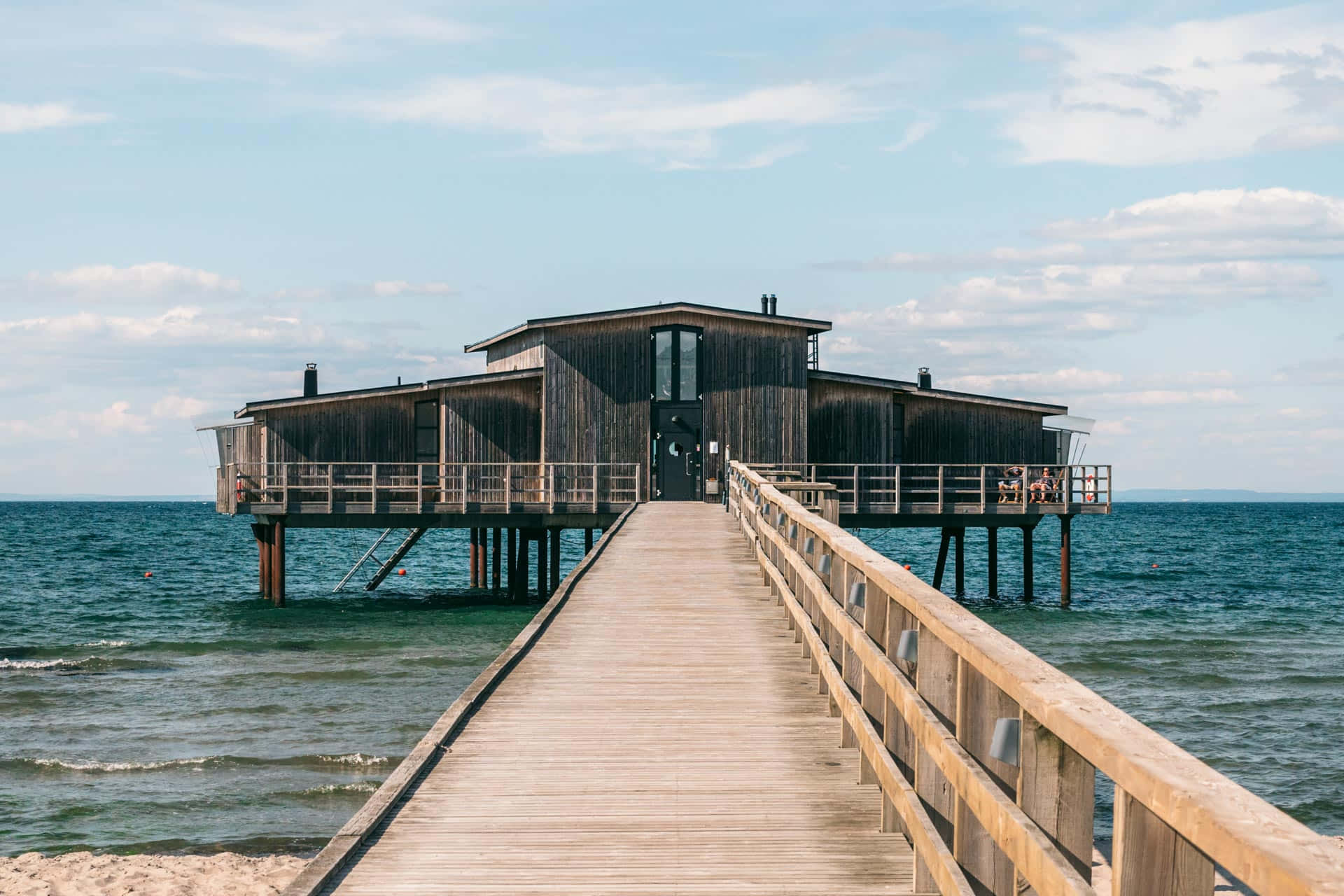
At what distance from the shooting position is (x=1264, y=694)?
2197 cm

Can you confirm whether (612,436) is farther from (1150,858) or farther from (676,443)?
(1150,858)

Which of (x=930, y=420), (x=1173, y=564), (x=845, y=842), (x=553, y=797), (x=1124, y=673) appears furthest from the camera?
(x=1173, y=564)

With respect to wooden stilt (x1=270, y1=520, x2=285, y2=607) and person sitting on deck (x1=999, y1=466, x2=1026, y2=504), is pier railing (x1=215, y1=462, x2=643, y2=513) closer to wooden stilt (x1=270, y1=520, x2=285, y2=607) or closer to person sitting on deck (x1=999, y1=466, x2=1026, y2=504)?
wooden stilt (x1=270, y1=520, x2=285, y2=607)

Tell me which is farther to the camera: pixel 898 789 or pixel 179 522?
pixel 179 522

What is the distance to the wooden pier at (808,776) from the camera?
254 cm

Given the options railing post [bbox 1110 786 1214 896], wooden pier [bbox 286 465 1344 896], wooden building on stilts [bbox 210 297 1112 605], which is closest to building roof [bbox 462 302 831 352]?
wooden building on stilts [bbox 210 297 1112 605]

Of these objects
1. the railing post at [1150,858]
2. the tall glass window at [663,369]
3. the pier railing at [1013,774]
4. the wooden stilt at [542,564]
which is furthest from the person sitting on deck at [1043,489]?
the railing post at [1150,858]

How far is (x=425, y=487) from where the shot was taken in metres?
30.4

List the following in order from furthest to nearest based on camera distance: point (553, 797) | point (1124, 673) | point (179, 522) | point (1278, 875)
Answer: point (179, 522) → point (1124, 673) → point (553, 797) → point (1278, 875)

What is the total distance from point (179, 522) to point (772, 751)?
127 metres

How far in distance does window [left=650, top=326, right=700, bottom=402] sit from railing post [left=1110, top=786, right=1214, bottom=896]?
28486 millimetres

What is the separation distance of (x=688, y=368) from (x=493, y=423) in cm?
507

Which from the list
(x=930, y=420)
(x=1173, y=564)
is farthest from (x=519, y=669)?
(x=1173, y=564)

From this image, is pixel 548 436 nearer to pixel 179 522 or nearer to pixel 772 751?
pixel 772 751
